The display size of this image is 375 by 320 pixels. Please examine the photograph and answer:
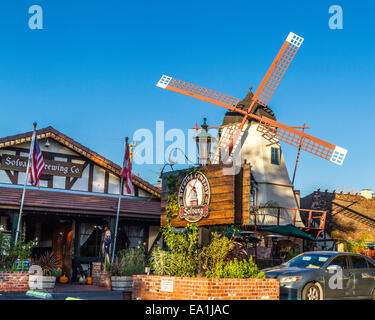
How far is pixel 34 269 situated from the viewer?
1622 cm

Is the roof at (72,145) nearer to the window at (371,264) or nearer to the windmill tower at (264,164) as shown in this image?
the windmill tower at (264,164)

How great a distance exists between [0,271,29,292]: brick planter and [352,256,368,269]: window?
30.7ft

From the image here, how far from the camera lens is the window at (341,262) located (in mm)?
12726

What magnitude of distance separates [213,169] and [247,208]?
1255 mm

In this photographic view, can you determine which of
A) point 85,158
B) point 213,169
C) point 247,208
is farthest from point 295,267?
point 85,158

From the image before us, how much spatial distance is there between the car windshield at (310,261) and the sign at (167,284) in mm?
3820

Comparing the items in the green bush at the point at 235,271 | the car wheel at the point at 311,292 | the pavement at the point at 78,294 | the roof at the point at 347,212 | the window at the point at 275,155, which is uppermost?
the window at the point at 275,155

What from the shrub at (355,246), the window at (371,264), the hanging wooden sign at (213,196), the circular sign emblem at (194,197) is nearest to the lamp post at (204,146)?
the hanging wooden sign at (213,196)

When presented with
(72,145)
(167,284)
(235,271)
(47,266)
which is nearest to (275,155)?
(72,145)

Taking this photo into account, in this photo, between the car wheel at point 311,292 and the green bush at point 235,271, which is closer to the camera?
the green bush at point 235,271

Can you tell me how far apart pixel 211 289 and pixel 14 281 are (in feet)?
26.3

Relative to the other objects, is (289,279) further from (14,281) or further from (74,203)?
(74,203)

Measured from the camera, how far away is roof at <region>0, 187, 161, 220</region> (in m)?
19.9
